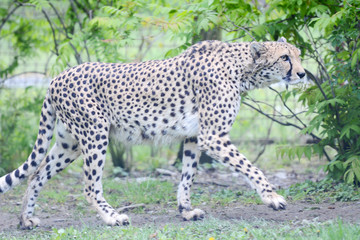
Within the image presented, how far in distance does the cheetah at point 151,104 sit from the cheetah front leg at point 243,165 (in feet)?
0.06

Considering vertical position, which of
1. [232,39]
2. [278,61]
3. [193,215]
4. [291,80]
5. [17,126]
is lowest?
[193,215]

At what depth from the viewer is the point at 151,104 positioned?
5555mm

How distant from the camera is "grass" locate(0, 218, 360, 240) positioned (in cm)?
420

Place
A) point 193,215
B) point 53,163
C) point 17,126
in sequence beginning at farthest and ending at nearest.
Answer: point 17,126
point 53,163
point 193,215

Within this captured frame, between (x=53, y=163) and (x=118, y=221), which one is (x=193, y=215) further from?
(x=53, y=163)

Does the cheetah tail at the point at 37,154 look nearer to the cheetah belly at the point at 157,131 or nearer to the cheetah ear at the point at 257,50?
the cheetah belly at the point at 157,131

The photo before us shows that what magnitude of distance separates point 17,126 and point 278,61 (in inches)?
184

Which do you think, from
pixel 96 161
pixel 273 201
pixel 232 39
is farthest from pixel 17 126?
pixel 273 201

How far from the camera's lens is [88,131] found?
18.1ft

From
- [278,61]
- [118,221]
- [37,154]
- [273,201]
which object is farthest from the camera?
[37,154]

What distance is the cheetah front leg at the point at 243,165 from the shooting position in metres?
4.82

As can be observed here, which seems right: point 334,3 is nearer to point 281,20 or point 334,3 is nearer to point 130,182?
point 281,20

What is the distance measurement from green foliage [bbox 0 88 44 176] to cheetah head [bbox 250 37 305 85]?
400cm

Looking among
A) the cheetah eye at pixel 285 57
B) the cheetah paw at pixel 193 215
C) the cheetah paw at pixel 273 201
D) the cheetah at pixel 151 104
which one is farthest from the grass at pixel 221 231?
the cheetah eye at pixel 285 57
